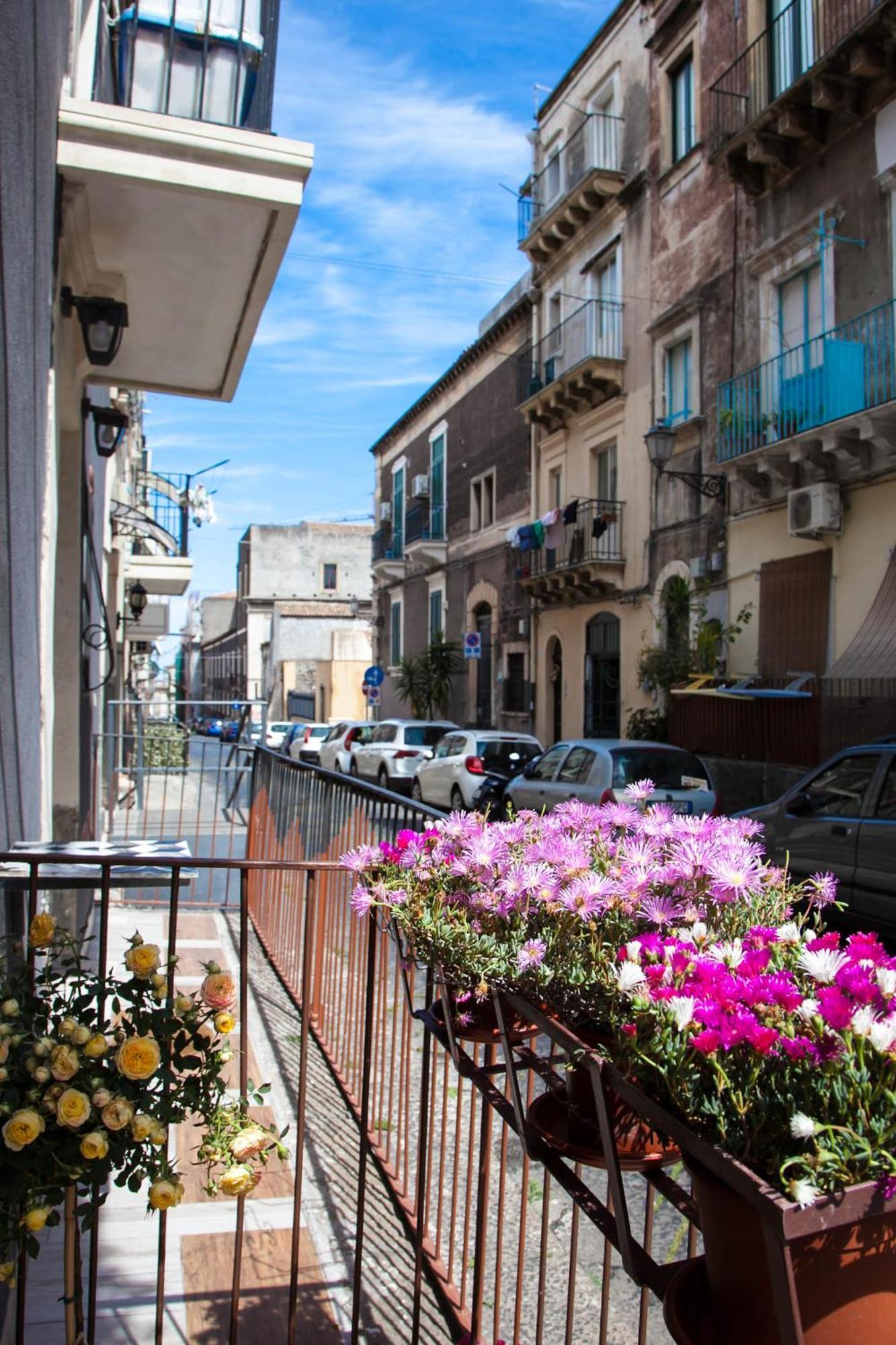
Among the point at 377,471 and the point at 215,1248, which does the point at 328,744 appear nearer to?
the point at 377,471

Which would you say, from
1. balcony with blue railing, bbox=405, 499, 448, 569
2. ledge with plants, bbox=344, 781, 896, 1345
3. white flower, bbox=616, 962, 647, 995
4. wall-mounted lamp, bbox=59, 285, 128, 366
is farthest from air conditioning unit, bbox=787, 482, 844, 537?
balcony with blue railing, bbox=405, 499, 448, 569

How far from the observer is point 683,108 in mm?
18172

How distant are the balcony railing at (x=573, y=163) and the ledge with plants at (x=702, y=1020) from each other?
68.0ft

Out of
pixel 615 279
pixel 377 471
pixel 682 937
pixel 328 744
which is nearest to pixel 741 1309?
pixel 682 937

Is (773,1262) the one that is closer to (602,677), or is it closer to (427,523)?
(602,677)

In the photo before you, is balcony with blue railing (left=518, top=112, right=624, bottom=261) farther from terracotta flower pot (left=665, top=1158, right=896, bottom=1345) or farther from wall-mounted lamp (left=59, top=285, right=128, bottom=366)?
terracotta flower pot (left=665, top=1158, right=896, bottom=1345)

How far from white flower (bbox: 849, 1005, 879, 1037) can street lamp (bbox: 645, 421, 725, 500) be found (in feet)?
51.2

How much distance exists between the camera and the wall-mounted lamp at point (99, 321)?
18.0 ft

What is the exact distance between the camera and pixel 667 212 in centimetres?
1833

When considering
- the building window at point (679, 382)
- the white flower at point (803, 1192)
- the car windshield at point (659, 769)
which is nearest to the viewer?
the white flower at point (803, 1192)

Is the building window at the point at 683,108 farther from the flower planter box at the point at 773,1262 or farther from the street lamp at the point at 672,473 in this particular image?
the flower planter box at the point at 773,1262

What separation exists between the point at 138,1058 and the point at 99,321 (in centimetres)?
467

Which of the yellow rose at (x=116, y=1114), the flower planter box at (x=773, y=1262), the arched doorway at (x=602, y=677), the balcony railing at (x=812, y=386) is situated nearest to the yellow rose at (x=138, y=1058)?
the yellow rose at (x=116, y=1114)

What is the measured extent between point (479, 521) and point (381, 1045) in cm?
2480
